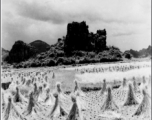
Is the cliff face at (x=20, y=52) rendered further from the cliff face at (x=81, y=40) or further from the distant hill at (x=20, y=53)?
the cliff face at (x=81, y=40)

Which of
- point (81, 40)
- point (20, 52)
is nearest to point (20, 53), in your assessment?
point (20, 52)

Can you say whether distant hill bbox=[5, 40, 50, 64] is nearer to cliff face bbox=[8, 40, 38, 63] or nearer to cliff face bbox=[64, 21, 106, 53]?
cliff face bbox=[8, 40, 38, 63]

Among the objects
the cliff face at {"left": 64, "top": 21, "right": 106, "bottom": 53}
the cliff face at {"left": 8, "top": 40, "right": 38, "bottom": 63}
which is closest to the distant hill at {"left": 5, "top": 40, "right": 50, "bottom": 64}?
the cliff face at {"left": 8, "top": 40, "right": 38, "bottom": 63}

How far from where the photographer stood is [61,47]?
419ft

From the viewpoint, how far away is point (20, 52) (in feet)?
459

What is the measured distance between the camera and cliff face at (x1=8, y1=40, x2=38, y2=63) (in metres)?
138

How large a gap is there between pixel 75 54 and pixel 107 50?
16.7m

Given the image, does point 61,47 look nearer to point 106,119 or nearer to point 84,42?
point 84,42

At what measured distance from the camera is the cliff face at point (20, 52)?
13788 cm

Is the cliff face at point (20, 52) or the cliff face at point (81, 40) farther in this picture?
the cliff face at point (20, 52)

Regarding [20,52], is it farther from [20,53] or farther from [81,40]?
[81,40]

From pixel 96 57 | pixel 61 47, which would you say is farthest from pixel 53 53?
pixel 96 57

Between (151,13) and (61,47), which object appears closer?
(151,13)

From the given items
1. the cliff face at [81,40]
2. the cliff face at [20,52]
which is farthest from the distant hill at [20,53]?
the cliff face at [81,40]
